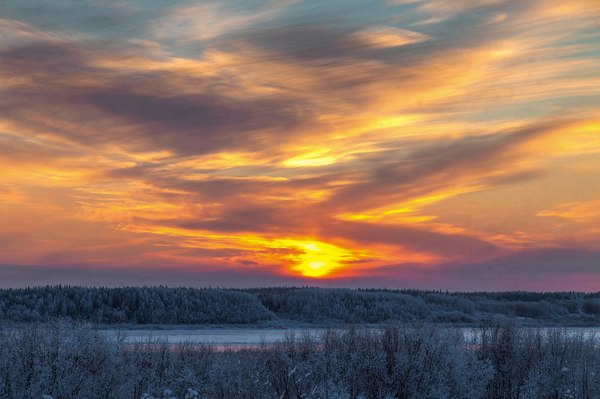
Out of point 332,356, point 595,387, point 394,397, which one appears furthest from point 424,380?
point 595,387

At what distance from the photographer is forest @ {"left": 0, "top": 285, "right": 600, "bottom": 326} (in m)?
113

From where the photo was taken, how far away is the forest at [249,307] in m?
Answer: 113

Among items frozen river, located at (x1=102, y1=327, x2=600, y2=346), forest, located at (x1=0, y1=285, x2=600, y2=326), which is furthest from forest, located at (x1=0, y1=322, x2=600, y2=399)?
forest, located at (x1=0, y1=285, x2=600, y2=326)

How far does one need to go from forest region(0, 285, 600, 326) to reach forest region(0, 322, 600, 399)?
6533cm

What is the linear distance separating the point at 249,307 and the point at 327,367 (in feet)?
292

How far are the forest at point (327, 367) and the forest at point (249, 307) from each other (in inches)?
2572

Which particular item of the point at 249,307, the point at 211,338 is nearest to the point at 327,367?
the point at 211,338

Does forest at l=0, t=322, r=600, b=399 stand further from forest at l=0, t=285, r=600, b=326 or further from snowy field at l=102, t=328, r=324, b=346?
forest at l=0, t=285, r=600, b=326

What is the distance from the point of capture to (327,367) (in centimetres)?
3434

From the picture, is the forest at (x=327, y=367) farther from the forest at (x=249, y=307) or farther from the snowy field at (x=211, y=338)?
the forest at (x=249, y=307)

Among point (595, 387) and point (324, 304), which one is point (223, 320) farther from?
point (595, 387)

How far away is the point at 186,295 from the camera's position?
403 ft

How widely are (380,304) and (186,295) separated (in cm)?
3309

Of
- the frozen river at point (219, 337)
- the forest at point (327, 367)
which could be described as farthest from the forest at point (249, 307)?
the forest at point (327, 367)
